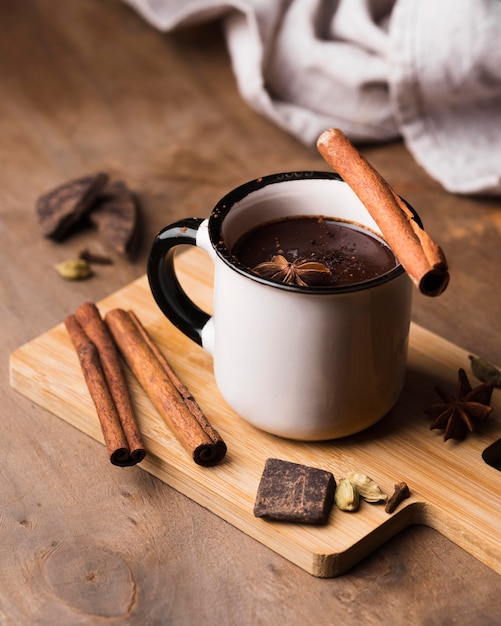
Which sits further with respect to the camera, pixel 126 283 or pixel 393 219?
pixel 126 283

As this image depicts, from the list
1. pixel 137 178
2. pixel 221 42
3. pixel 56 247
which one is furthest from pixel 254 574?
pixel 221 42

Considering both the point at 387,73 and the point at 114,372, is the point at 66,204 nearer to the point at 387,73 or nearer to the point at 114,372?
the point at 114,372

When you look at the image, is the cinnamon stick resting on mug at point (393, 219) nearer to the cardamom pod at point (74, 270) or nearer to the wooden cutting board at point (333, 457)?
the wooden cutting board at point (333, 457)

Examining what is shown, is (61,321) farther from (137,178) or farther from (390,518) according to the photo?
(390,518)

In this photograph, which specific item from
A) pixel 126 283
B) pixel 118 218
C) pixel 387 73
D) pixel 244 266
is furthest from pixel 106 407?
pixel 387 73

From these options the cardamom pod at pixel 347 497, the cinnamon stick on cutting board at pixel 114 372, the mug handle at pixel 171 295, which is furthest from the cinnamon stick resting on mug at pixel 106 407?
the cardamom pod at pixel 347 497
